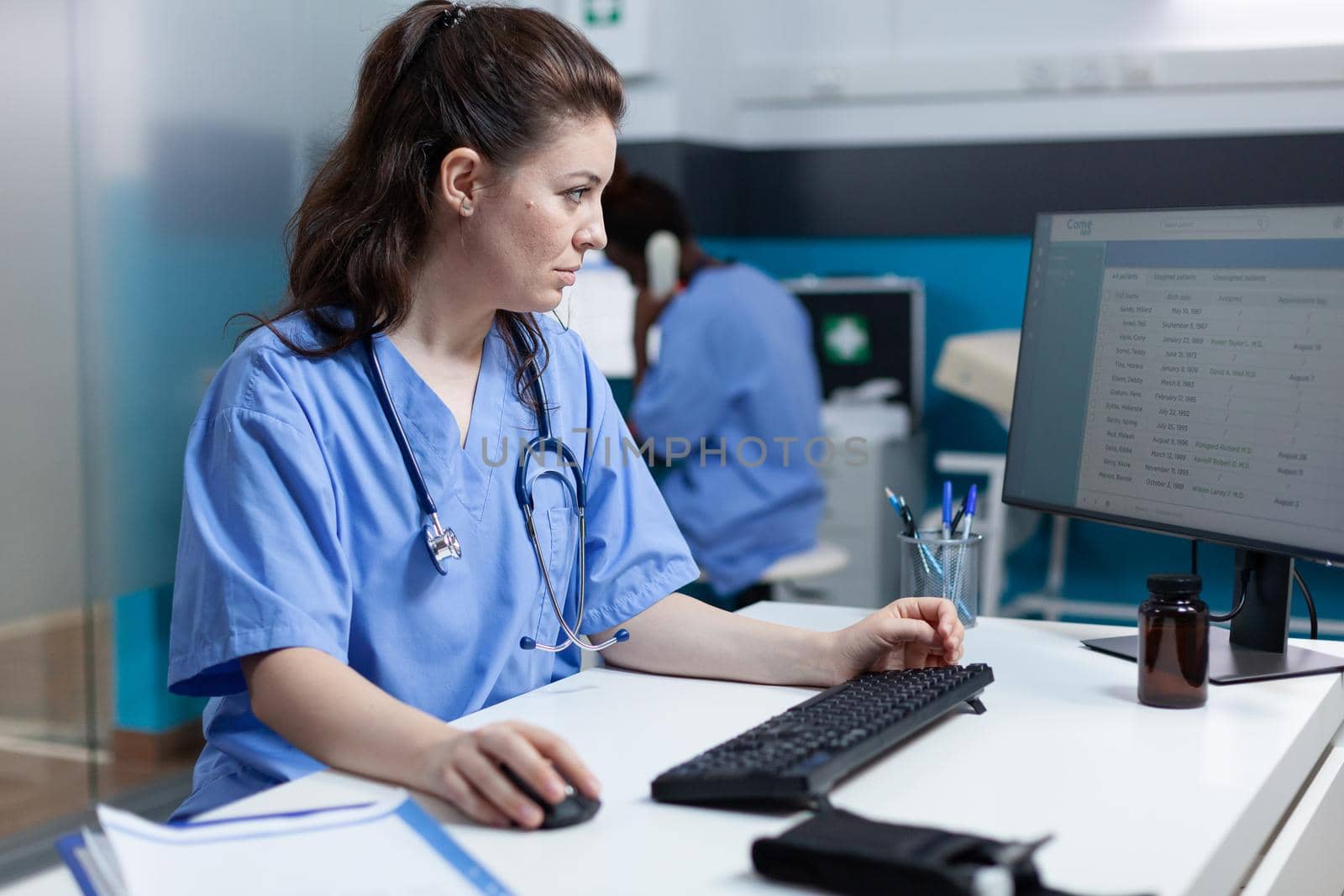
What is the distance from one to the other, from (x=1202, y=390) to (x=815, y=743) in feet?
1.95

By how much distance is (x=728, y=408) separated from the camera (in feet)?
9.85

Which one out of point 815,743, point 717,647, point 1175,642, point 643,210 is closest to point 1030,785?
point 815,743

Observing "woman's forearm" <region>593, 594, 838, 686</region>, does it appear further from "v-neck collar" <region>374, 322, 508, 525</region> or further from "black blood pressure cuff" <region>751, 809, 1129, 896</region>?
"black blood pressure cuff" <region>751, 809, 1129, 896</region>

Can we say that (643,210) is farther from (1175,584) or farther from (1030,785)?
(1030,785)

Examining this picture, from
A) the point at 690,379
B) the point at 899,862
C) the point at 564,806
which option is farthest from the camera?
the point at 690,379

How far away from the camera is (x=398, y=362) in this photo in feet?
3.93

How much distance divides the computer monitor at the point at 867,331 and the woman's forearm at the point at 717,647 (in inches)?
109

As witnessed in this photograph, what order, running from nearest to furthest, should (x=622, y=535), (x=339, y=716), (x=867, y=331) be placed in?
1. (x=339, y=716)
2. (x=622, y=535)
3. (x=867, y=331)

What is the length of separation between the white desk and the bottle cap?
99mm

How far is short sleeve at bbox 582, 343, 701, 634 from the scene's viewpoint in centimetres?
127

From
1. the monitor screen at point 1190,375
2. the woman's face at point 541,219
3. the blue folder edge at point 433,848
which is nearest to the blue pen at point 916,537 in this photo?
the monitor screen at point 1190,375

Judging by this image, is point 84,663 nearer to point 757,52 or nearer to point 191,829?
point 191,829

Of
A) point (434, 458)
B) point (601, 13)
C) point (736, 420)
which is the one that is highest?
point (601, 13)

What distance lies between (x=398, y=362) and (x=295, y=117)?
1.46m
